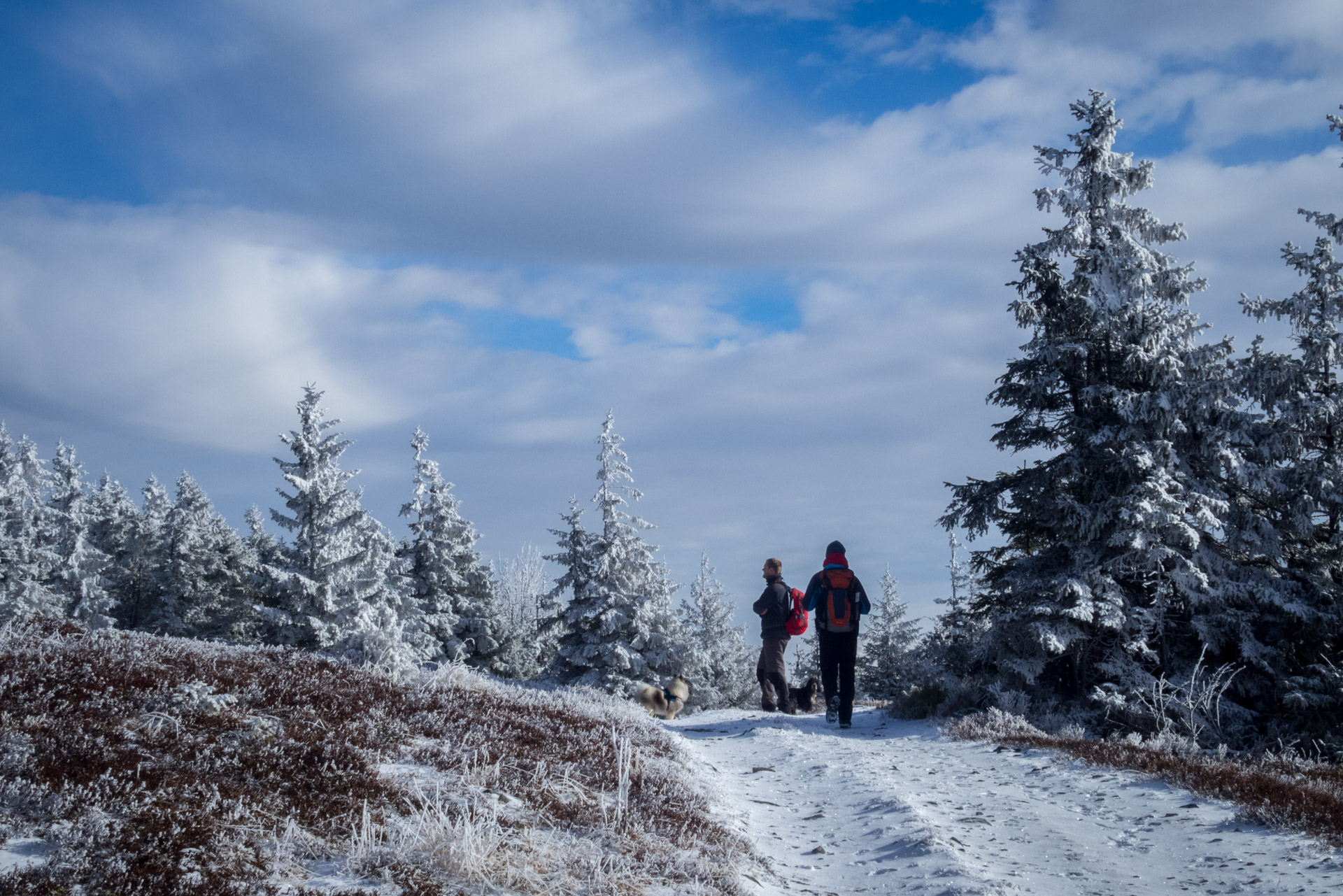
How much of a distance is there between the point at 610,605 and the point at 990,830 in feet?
64.6

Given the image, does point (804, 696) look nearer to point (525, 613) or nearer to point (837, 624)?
point (837, 624)

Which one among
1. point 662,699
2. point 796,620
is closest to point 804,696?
point 796,620

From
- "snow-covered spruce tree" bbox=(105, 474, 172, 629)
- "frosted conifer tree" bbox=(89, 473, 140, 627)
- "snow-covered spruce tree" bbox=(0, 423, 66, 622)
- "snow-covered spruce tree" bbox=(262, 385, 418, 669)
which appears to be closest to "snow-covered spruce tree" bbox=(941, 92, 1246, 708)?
"snow-covered spruce tree" bbox=(262, 385, 418, 669)

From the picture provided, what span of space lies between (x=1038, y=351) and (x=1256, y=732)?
23.9ft

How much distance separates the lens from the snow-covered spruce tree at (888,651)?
2911 centimetres

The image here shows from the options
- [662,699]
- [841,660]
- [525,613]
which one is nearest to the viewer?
[841,660]

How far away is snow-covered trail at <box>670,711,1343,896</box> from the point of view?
18.0 ft

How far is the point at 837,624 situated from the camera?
13.3 meters

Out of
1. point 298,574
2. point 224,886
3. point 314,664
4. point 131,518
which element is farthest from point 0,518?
point 224,886

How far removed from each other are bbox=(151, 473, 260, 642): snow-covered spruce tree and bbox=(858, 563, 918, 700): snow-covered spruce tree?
28.6m

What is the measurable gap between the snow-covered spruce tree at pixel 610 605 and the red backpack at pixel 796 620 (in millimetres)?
9963

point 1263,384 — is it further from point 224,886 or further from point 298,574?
point 298,574

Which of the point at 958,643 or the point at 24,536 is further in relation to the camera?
the point at 24,536

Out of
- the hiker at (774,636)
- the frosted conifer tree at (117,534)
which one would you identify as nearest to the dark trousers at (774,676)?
the hiker at (774,636)
